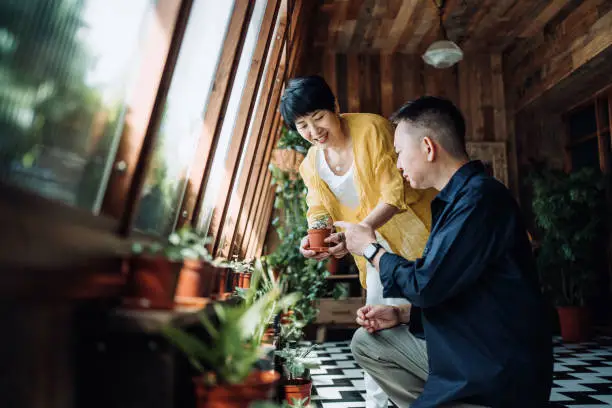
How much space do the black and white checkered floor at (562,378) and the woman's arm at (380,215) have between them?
3.30ft

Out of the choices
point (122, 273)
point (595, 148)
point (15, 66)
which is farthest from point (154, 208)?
point (595, 148)

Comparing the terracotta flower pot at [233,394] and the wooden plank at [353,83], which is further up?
the wooden plank at [353,83]

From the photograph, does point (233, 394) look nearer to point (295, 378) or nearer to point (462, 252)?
point (462, 252)

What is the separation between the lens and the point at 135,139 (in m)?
1.41

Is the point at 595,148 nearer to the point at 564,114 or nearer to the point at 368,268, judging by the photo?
the point at 564,114

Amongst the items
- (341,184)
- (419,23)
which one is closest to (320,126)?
(341,184)

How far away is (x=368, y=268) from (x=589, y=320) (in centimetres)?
487

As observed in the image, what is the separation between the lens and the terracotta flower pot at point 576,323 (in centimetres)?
613

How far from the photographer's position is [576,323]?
6.12 m

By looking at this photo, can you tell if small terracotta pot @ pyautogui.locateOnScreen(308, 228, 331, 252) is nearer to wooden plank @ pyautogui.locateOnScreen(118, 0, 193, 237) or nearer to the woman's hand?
the woman's hand

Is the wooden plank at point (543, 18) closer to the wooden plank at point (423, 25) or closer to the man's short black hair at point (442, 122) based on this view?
the wooden plank at point (423, 25)

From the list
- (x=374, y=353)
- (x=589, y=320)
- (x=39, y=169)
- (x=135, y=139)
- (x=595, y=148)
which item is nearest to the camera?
(x=39, y=169)

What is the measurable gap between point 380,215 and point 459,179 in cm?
64

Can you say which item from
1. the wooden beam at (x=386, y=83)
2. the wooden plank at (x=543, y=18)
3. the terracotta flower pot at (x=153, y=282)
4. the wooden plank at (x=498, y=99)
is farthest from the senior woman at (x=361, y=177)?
the wooden plank at (x=498, y=99)
